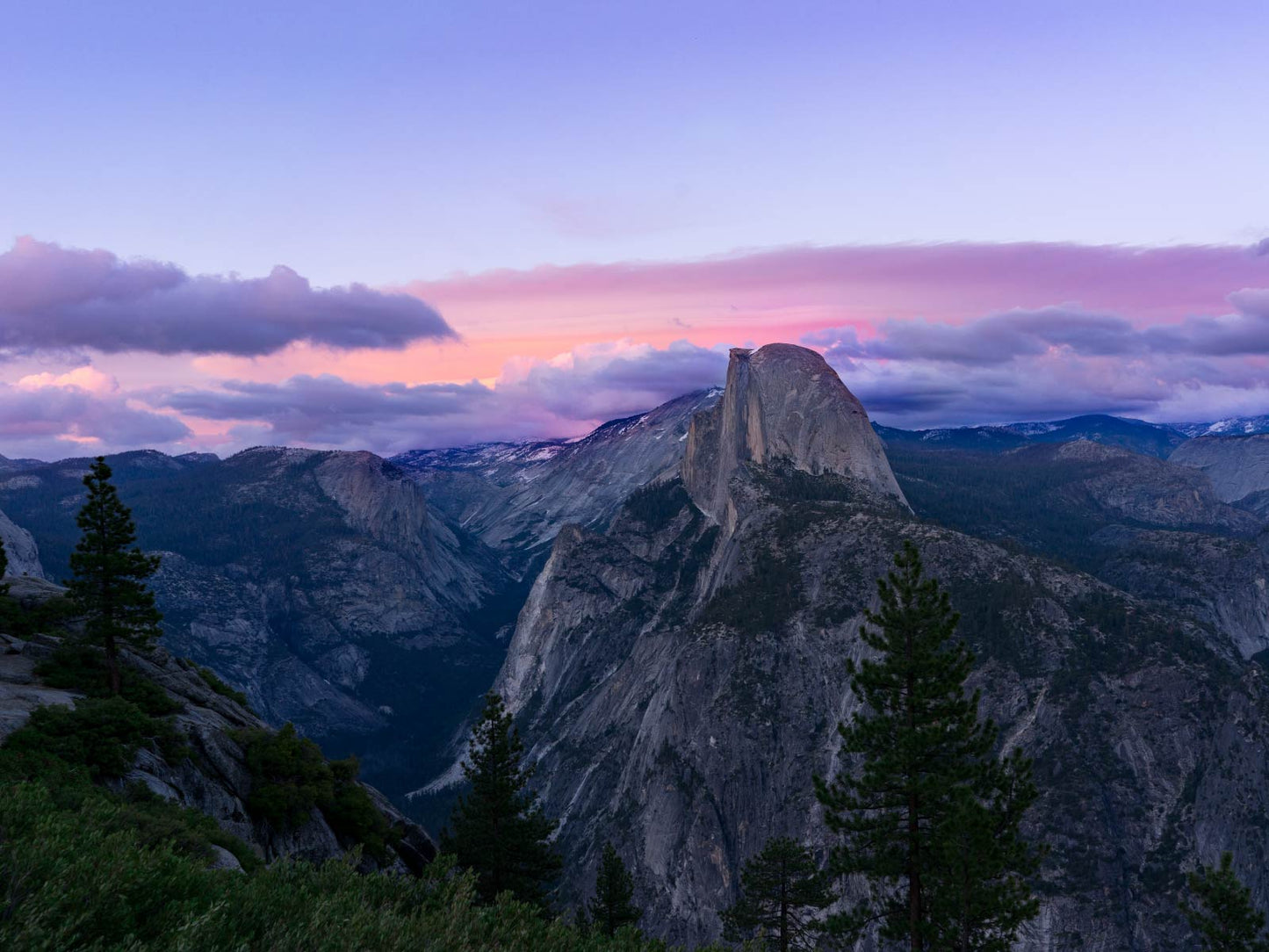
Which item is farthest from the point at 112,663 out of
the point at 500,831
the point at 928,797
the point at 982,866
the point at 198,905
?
the point at 982,866

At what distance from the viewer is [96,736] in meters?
27.5

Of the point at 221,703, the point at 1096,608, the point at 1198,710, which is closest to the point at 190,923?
the point at 221,703

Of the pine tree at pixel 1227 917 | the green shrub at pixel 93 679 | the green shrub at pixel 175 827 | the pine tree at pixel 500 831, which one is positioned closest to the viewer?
the green shrub at pixel 175 827

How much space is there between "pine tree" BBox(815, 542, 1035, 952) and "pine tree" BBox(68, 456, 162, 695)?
34.4m

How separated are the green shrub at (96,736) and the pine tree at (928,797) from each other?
27152mm

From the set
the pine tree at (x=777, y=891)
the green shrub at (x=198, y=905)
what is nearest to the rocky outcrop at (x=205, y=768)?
the green shrub at (x=198, y=905)

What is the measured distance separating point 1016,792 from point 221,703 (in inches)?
1620

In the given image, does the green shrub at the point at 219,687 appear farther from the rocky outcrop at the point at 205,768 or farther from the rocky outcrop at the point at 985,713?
the rocky outcrop at the point at 985,713

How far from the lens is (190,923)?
11336 mm

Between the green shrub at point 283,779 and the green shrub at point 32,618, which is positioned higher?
the green shrub at point 32,618

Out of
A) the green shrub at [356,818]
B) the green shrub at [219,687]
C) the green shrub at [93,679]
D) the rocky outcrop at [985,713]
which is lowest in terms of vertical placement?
the rocky outcrop at [985,713]

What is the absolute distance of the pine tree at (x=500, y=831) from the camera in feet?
139

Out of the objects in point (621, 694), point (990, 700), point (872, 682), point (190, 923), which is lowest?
point (621, 694)

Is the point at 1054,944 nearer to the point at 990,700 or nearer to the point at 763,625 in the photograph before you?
the point at 990,700
